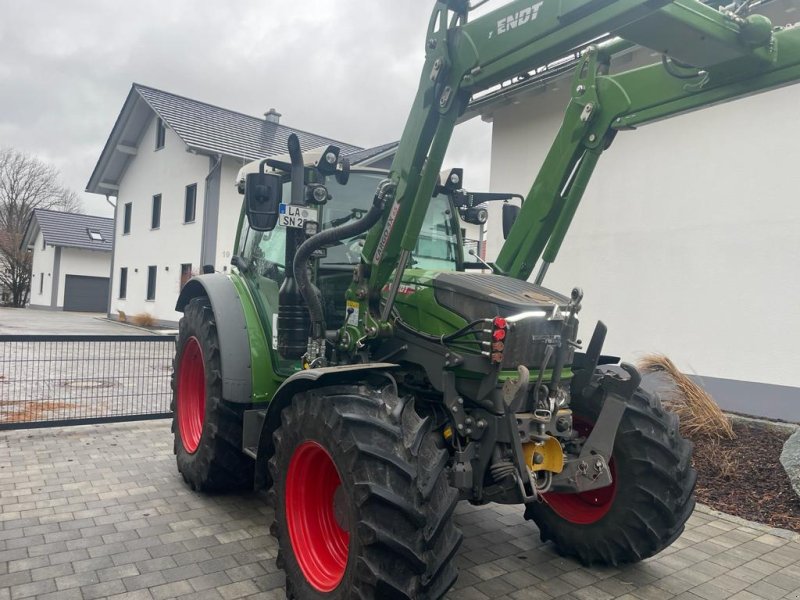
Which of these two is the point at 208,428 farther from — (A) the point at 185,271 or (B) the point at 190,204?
(B) the point at 190,204

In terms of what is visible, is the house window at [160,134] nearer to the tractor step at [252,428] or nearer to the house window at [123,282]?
the house window at [123,282]

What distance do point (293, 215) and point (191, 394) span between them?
2344 mm

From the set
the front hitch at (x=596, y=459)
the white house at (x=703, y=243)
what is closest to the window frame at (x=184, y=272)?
the white house at (x=703, y=243)

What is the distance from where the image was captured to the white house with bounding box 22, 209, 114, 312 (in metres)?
32.4

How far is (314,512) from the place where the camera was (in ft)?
10.3

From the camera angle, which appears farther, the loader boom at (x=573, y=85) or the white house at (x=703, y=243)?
the white house at (x=703, y=243)

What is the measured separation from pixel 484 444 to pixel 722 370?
4857 millimetres

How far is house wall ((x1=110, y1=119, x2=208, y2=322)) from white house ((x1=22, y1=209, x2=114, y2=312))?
34.9 ft

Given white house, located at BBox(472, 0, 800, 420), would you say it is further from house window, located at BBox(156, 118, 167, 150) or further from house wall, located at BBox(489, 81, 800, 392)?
house window, located at BBox(156, 118, 167, 150)

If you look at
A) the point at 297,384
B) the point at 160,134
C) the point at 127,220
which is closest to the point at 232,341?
the point at 297,384

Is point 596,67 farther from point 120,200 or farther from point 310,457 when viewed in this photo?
point 120,200

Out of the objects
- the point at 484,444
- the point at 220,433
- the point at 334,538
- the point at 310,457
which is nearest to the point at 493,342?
the point at 484,444

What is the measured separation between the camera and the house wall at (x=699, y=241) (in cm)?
627

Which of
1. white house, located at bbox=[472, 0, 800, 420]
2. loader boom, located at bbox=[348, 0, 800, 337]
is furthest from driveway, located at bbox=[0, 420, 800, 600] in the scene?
white house, located at bbox=[472, 0, 800, 420]
